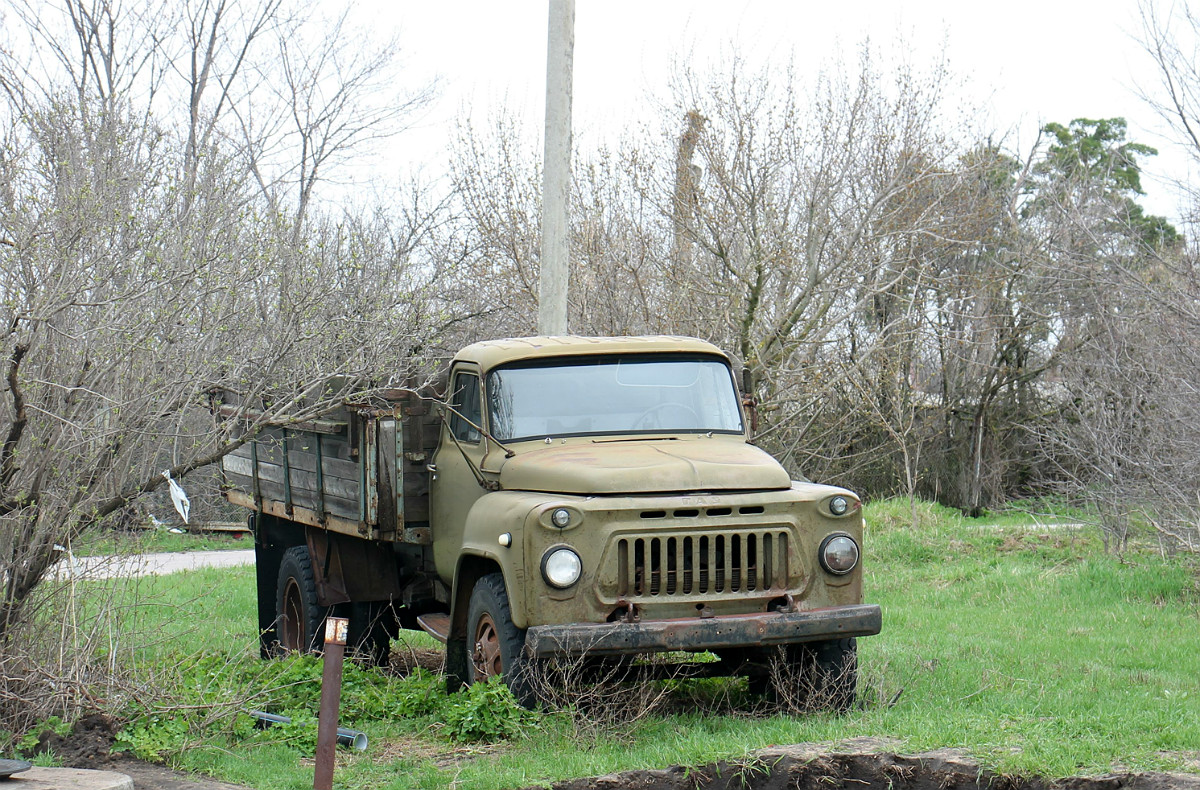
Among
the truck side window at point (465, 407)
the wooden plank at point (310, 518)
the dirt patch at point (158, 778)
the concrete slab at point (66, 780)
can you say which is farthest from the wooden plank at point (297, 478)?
the concrete slab at point (66, 780)

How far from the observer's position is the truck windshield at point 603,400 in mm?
7555

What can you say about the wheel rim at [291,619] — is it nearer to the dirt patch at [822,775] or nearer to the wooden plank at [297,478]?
the wooden plank at [297,478]

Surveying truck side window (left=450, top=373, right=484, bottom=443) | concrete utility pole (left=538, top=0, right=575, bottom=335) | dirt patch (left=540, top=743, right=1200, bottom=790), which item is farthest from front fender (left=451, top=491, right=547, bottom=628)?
concrete utility pole (left=538, top=0, right=575, bottom=335)

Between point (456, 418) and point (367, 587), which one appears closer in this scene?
point (456, 418)

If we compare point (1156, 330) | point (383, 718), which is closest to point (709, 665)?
point (383, 718)

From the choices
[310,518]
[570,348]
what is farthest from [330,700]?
[310,518]

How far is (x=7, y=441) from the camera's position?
6.29 m

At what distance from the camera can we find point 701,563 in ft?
21.3

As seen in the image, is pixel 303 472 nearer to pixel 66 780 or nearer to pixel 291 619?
pixel 291 619

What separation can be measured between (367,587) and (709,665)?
8.86 feet

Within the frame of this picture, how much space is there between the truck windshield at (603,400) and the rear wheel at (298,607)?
240 centimetres

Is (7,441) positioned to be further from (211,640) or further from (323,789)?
(211,640)

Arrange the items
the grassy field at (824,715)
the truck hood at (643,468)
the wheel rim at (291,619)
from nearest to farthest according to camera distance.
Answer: the grassy field at (824,715) → the truck hood at (643,468) → the wheel rim at (291,619)

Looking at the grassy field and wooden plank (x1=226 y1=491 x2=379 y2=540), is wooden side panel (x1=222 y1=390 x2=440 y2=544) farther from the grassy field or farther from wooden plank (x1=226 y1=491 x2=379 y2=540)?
the grassy field
